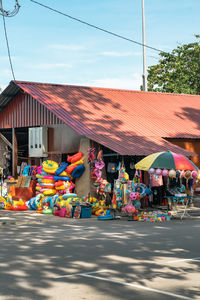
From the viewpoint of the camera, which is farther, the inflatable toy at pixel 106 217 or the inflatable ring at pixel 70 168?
the inflatable ring at pixel 70 168

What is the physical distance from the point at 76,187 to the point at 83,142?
2.04m

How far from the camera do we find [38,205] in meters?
23.2

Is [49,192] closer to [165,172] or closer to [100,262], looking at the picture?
[165,172]

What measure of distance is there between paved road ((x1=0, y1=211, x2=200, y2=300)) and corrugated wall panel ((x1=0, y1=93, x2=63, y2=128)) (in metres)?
9.28

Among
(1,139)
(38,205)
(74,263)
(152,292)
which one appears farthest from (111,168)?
(152,292)

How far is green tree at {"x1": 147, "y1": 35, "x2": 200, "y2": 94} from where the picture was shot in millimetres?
47675

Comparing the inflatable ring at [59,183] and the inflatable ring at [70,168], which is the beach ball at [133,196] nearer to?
the inflatable ring at [70,168]

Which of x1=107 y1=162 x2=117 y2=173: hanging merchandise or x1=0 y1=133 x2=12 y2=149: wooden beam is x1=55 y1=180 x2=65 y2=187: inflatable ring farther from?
x1=0 y1=133 x2=12 y2=149: wooden beam

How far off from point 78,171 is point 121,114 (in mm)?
4446

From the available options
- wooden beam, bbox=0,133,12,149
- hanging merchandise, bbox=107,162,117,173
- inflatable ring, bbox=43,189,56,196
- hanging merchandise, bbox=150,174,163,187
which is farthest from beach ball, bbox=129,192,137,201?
wooden beam, bbox=0,133,12,149

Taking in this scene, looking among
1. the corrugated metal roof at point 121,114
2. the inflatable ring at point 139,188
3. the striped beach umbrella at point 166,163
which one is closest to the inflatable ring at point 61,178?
the corrugated metal roof at point 121,114

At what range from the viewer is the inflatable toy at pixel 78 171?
2297 cm

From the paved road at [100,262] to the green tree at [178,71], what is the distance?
3162cm

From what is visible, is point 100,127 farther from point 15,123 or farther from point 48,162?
point 15,123
